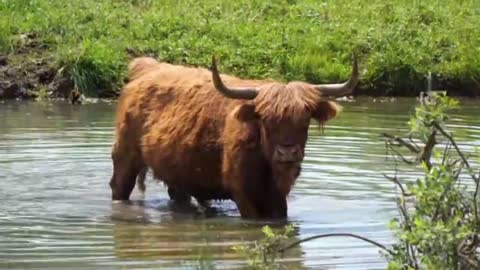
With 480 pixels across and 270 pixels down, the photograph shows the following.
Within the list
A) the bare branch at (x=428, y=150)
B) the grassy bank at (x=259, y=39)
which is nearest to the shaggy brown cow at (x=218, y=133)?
the bare branch at (x=428, y=150)

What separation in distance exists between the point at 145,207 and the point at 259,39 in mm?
9491

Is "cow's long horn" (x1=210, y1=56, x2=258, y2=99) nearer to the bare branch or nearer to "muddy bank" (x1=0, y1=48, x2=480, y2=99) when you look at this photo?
the bare branch

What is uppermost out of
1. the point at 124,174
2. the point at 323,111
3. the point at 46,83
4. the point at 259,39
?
the point at 323,111

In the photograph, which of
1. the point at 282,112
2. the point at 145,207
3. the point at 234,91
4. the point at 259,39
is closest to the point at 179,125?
the point at 234,91

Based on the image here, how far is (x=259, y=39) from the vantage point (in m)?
20.7

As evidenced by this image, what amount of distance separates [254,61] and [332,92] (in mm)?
9610

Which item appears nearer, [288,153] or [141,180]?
[288,153]

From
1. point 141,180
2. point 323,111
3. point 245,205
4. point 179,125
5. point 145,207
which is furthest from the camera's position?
point 141,180

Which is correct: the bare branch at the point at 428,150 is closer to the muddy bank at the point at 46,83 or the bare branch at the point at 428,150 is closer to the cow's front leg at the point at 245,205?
the cow's front leg at the point at 245,205

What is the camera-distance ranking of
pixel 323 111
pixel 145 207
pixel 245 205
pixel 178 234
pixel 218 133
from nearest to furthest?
pixel 178 234 → pixel 323 111 → pixel 245 205 → pixel 218 133 → pixel 145 207

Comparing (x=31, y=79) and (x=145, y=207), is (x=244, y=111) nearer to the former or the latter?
(x=145, y=207)

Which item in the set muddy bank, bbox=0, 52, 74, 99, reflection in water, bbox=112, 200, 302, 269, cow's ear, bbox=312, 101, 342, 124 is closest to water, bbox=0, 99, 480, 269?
reflection in water, bbox=112, 200, 302, 269

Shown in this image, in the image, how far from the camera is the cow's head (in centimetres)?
990

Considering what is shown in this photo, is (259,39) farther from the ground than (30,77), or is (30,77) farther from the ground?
(259,39)
